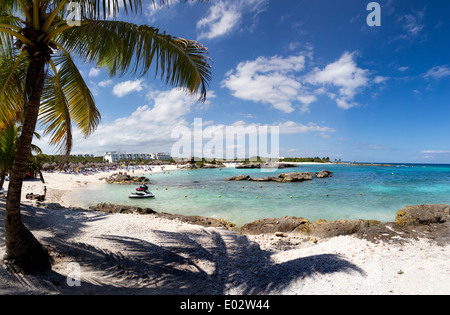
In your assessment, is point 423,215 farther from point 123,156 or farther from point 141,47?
point 123,156

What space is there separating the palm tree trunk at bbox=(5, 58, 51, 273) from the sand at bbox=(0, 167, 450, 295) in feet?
0.84

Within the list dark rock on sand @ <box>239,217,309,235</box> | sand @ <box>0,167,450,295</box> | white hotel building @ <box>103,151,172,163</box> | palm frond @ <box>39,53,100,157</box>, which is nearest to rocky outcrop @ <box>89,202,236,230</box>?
dark rock on sand @ <box>239,217,309,235</box>

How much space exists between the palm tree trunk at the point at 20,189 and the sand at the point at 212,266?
0.26 metres

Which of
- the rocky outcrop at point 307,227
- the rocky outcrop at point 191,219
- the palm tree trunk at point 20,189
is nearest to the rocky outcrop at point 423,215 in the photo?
the rocky outcrop at point 307,227

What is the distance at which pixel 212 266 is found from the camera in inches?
219

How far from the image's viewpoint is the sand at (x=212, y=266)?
4020 millimetres

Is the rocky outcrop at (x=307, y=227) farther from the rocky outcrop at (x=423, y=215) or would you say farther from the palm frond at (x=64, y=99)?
the palm frond at (x=64, y=99)

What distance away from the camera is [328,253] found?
231 inches

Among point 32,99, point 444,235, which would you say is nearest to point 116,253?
point 32,99

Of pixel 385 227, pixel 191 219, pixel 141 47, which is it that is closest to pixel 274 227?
pixel 385 227

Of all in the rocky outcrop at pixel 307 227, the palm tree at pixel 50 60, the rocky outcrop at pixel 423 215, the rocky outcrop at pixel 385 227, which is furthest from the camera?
the rocky outcrop at pixel 307 227
